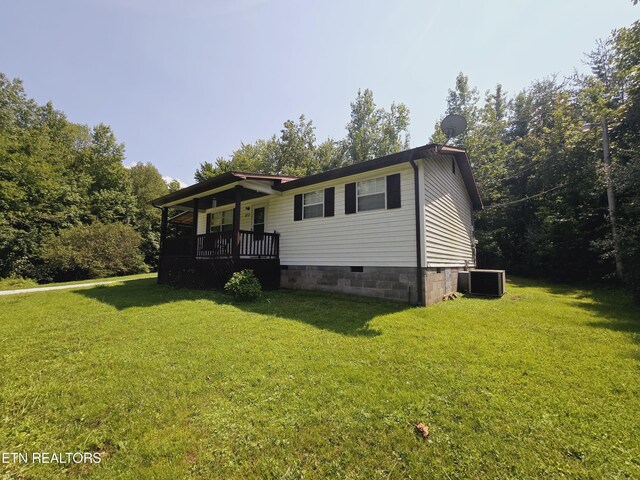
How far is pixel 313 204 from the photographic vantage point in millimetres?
9406

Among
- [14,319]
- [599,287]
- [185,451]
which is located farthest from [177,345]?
[599,287]

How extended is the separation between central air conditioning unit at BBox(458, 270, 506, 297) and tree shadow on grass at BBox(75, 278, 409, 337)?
427 centimetres

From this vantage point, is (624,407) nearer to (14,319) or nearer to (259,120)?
(14,319)

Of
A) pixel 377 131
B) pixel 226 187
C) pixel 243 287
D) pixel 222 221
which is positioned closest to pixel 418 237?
pixel 243 287

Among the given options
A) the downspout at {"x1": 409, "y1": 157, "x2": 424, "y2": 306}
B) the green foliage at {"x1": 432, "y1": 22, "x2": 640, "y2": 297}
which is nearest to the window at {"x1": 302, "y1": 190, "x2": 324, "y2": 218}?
the downspout at {"x1": 409, "y1": 157, "x2": 424, "y2": 306}

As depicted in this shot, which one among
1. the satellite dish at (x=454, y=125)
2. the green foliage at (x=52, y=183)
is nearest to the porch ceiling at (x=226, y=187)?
the satellite dish at (x=454, y=125)

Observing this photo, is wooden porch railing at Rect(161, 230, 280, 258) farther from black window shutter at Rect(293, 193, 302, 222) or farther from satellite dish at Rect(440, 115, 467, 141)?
satellite dish at Rect(440, 115, 467, 141)

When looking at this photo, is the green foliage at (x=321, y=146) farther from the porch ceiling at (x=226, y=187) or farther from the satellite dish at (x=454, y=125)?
the satellite dish at (x=454, y=125)

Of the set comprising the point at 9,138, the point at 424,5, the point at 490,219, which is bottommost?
the point at 490,219

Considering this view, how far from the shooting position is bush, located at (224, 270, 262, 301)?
748 cm

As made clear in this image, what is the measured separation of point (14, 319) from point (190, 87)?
9.26 m

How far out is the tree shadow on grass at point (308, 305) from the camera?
5.32 m

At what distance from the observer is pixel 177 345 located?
13.7 feet

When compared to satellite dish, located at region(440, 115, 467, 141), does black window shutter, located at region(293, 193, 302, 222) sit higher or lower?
lower
